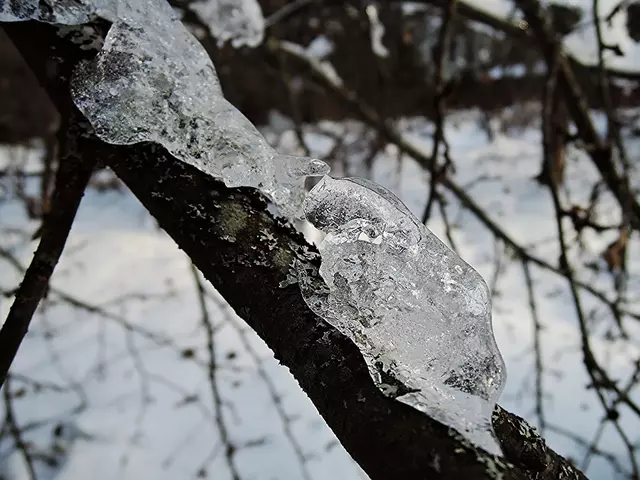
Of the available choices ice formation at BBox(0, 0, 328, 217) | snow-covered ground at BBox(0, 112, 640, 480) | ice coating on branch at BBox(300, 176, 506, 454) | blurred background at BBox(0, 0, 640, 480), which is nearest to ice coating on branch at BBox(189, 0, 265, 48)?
blurred background at BBox(0, 0, 640, 480)

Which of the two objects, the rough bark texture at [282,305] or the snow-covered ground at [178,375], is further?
the snow-covered ground at [178,375]

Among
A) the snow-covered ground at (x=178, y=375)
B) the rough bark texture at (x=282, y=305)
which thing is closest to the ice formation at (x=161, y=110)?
the rough bark texture at (x=282, y=305)

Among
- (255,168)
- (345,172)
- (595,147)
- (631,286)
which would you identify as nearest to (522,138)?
(631,286)

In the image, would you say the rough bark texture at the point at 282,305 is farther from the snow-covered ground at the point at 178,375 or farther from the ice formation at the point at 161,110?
the snow-covered ground at the point at 178,375

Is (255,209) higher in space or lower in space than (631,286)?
lower

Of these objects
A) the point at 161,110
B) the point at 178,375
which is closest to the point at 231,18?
the point at 161,110

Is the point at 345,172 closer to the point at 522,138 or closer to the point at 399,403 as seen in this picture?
the point at 399,403

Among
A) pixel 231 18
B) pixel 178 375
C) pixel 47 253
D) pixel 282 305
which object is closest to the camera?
pixel 282 305

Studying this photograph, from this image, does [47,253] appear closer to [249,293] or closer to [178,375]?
[249,293]
